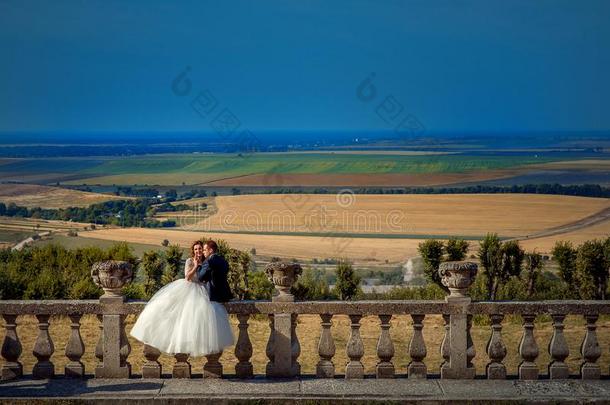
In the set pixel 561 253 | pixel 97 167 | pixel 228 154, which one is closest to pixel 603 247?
pixel 561 253

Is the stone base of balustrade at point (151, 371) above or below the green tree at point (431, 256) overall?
below

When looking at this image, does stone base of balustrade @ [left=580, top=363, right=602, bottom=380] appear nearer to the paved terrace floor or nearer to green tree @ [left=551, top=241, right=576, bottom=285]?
the paved terrace floor

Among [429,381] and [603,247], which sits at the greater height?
[603,247]

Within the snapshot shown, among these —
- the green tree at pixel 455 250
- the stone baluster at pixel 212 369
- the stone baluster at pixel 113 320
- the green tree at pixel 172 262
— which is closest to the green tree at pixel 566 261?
the green tree at pixel 455 250

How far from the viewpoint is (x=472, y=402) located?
9500mm

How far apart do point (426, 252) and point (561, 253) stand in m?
3.34

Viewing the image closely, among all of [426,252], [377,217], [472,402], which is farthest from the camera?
[377,217]

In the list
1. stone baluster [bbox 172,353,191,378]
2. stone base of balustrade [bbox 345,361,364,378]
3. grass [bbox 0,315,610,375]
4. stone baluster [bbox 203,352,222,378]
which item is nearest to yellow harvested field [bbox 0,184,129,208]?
grass [bbox 0,315,610,375]

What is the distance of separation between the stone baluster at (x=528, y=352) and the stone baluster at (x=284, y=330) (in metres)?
2.59

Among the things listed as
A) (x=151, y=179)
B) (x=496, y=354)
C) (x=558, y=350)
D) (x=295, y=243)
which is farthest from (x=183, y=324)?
(x=151, y=179)

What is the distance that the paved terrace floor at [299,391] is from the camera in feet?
31.3

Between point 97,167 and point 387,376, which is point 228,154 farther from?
point 387,376

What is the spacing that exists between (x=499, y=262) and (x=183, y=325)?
13.7m

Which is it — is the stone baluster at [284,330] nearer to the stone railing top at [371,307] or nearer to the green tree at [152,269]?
the stone railing top at [371,307]
